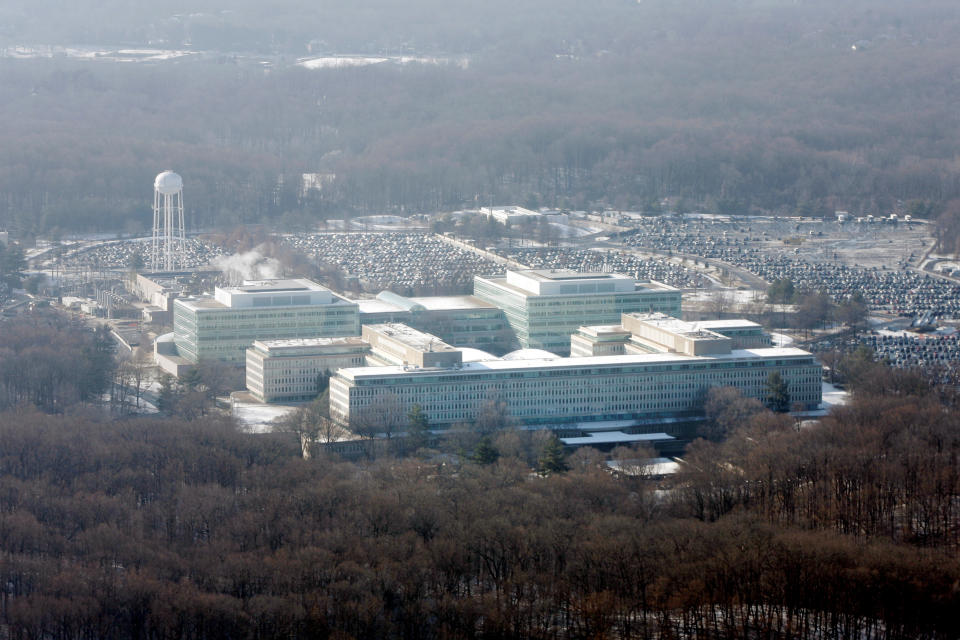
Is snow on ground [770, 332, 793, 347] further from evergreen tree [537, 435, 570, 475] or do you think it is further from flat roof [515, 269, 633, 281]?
evergreen tree [537, 435, 570, 475]

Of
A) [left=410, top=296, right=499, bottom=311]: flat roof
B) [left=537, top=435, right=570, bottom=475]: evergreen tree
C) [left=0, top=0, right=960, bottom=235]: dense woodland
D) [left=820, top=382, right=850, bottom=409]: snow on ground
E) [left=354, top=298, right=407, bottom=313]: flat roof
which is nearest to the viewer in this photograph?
[left=537, top=435, right=570, bottom=475]: evergreen tree

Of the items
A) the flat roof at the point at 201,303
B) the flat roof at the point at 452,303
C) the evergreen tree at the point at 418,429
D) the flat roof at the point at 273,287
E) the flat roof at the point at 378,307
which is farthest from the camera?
the flat roof at the point at 452,303

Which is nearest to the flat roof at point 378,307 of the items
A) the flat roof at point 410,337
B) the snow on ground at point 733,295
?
the flat roof at point 410,337

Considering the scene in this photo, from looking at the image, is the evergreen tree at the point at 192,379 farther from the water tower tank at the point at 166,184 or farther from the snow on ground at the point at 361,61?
the snow on ground at the point at 361,61

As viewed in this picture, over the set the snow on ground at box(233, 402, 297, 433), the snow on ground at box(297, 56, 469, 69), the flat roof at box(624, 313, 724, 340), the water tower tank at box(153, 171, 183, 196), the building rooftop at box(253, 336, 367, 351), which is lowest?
the snow on ground at box(233, 402, 297, 433)

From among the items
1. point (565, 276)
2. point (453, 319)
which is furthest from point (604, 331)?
point (453, 319)

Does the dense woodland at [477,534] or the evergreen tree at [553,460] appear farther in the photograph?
the evergreen tree at [553,460]

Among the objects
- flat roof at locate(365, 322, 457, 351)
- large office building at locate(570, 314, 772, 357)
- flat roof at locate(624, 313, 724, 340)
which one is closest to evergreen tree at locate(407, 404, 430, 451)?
flat roof at locate(365, 322, 457, 351)
